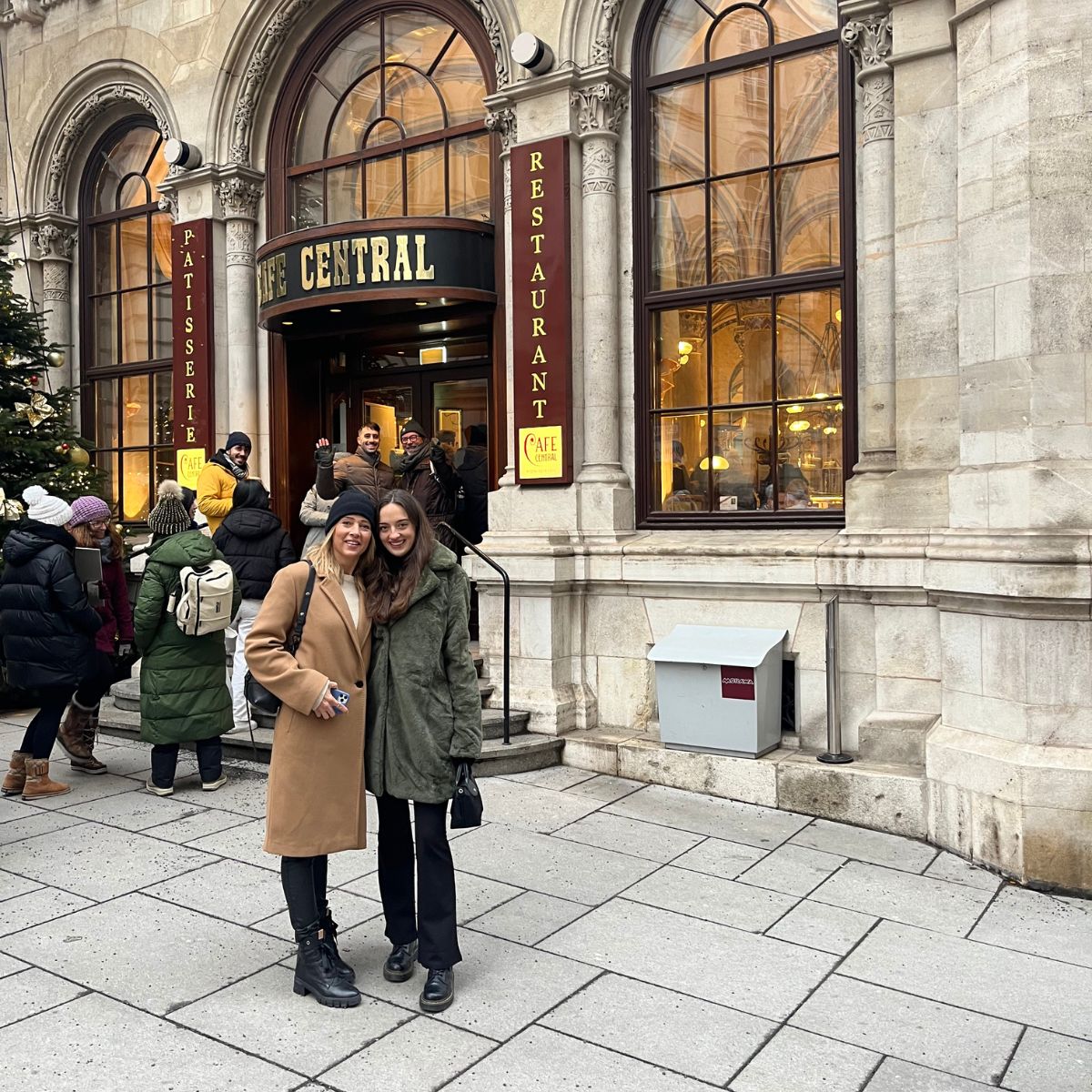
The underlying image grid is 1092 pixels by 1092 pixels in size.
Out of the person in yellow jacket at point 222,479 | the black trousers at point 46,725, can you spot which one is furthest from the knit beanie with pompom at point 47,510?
the person in yellow jacket at point 222,479

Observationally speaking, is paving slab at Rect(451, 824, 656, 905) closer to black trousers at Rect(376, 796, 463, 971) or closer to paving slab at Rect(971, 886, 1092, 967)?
Answer: black trousers at Rect(376, 796, 463, 971)

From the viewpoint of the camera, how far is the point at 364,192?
984 cm

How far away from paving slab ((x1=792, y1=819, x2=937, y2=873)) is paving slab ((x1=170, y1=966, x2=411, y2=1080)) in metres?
2.89

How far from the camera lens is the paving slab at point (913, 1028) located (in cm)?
363

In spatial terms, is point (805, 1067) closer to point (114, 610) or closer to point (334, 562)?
point (334, 562)

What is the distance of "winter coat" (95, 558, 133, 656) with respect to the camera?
289 inches

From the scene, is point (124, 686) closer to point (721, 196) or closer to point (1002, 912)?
point (721, 196)

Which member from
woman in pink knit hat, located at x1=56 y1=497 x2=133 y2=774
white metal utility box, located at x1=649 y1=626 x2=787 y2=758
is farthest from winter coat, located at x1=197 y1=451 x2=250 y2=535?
white metal utility box, located at x1=649 y1=626 x2=787 y2=758

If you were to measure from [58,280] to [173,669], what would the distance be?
760 cm

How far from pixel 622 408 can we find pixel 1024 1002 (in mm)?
5116

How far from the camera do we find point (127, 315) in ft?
39.3

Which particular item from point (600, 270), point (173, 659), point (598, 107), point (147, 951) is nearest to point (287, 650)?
point (147, 951)

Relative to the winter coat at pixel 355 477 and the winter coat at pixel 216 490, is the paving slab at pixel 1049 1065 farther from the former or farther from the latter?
the winter coat at pixel 216 490

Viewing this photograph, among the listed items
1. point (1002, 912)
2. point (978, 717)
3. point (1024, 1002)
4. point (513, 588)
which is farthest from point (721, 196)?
point (1024, 1002)
